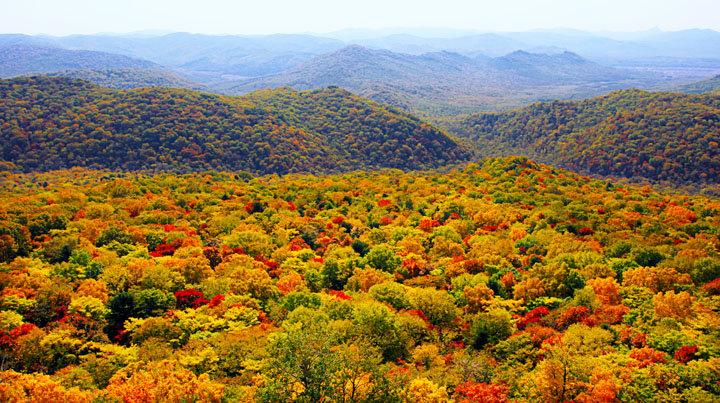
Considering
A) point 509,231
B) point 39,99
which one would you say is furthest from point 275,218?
point 39,99

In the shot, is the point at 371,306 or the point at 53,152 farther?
the point at 53,152

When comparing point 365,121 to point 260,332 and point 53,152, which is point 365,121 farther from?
point 260,332

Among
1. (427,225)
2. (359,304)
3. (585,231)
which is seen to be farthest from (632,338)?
(427,225)

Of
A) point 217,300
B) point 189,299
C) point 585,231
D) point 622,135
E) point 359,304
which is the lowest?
point 189,299

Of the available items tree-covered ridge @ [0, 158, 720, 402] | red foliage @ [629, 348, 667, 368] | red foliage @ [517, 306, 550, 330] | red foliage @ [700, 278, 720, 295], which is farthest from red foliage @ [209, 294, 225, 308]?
red foliage @ [700, 278, 720, 295]

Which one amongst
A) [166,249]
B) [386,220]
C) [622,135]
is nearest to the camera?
[166,249]

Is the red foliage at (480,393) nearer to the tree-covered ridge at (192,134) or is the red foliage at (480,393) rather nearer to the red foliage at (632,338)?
the red foliage at (632,338)

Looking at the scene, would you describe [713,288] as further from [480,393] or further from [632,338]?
[480,393]
